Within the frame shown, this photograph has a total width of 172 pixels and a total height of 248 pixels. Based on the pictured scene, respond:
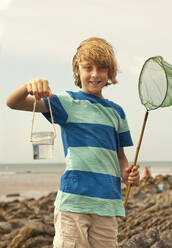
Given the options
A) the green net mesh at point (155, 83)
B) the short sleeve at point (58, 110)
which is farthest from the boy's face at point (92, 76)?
the green net mesh at point (155, 83)

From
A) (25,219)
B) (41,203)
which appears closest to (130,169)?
(25,219)

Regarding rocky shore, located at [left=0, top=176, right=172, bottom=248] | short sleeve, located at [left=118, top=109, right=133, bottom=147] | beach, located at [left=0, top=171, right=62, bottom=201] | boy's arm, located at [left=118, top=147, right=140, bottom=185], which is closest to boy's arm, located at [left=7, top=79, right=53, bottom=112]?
short sleeve, located at [left=118, top=109, right=133, bottom=147]

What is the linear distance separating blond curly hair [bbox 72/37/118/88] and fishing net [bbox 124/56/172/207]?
0.26 metres

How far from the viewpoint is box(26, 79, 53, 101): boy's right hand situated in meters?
2.33

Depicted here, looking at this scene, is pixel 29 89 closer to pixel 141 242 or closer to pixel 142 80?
pixel 142 80

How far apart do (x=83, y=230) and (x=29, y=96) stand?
3.39ft

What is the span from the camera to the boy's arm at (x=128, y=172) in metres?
2.92

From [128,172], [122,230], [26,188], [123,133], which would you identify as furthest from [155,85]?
[26,188]

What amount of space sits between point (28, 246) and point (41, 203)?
18.6 feet

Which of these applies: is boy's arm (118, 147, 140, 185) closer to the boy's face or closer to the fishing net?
the fishing net

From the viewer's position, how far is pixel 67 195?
8.67 feet

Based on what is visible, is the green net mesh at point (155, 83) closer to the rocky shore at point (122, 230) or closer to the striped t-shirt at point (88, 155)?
the striped t-shirt at point (88, 155)

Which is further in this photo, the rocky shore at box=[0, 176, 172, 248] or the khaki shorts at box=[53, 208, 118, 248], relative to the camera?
the rocky shore at box=[0, 176, 172, 248]

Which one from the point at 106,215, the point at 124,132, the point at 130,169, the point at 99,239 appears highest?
the point at 124,132
